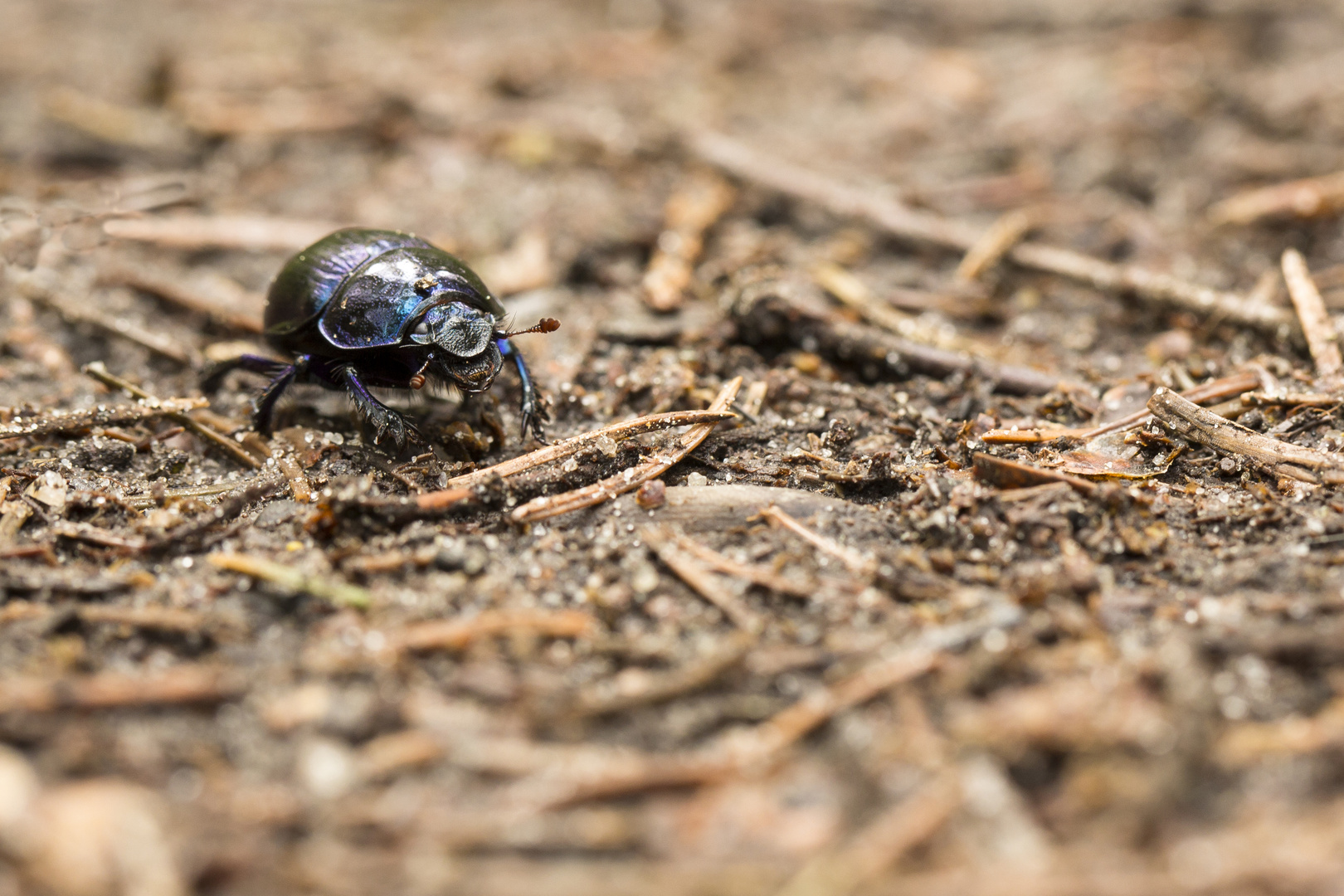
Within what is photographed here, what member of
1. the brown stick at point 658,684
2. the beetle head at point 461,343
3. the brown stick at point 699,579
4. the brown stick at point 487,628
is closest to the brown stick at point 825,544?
the brown stick at point 699,579

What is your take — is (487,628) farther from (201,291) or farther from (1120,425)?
(201,291)

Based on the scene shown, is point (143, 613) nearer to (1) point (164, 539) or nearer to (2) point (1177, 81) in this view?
(1) point (164, 539)

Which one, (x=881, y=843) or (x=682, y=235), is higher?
(x=682, y=235)

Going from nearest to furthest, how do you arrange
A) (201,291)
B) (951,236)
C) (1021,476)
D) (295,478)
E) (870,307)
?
1. (1021,476)
2. (295,478)
3. (870,307)
4. (201,291)
5. (951,236)

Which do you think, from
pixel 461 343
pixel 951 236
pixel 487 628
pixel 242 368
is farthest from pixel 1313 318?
pixel 242 368

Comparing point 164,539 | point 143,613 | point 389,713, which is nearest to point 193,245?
point 164,539

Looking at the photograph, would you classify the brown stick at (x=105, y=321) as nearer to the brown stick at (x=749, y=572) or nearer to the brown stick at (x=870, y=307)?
the brown stick at (x=749, y=572)
